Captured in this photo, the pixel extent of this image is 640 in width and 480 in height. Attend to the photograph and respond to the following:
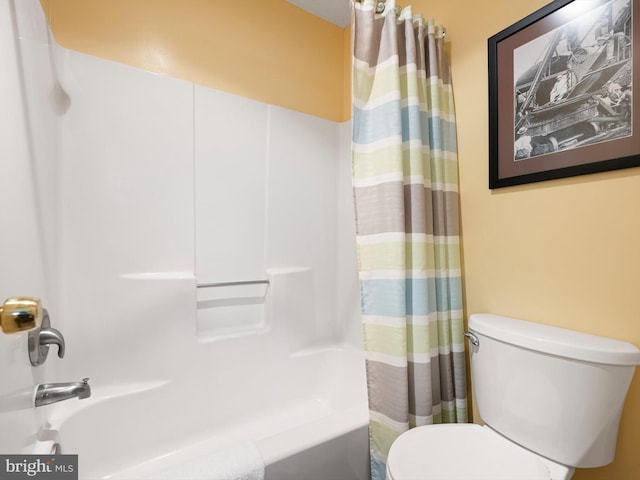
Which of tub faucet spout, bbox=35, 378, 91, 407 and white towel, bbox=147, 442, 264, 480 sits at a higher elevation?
tub faucet spout, bbox=35, 378, 91, 407

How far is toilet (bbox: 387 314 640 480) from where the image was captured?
2.66 ft

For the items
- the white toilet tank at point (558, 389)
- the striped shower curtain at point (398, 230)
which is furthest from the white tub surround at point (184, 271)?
the white toilet tank at point (558, 389)

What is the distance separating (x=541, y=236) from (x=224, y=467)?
4.07 feet

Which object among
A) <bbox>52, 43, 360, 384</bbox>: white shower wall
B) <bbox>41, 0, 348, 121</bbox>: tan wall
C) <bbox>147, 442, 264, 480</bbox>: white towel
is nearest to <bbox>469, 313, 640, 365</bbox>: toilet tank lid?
<bbox>147, 442, 264, 480</bbox>: white towel

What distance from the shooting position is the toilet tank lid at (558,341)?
2.62ft

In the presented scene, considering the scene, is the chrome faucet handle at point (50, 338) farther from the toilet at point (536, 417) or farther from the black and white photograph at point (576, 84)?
the black and white photograph at point (576, 84)

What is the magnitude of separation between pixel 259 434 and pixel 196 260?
0.94m

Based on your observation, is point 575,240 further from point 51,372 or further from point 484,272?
point 51,372

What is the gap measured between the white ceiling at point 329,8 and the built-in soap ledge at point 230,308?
1.68m

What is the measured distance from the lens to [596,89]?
0.93 metres

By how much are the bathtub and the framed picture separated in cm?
115

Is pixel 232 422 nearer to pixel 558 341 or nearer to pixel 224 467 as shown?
pixel 224 467

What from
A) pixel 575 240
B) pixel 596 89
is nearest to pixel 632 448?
pixel 575 240
